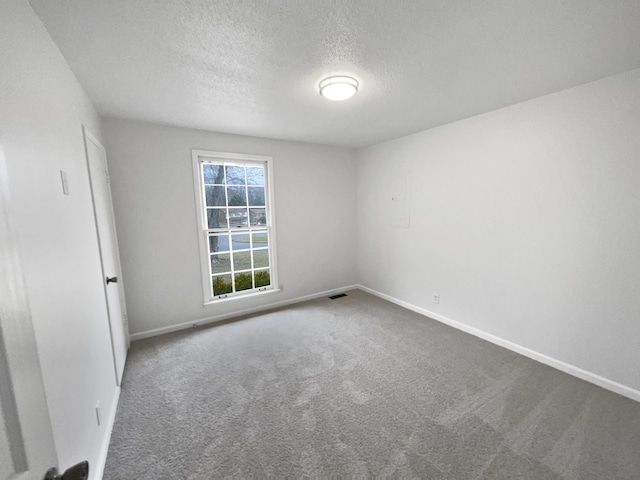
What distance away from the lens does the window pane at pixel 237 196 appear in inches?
138

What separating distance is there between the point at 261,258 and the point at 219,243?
672mm

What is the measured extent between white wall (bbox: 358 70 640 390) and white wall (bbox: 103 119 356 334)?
1385mm

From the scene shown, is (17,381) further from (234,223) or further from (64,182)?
(234,223)

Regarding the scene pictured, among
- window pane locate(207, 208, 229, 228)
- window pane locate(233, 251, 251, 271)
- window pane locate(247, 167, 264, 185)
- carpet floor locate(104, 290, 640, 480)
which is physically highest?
window pane locate(247, 167, 264, 185)

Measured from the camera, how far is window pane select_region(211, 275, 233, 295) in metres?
3.69

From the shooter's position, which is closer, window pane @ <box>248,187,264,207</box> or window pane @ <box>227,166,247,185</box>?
window pane @ <box>227,166,247,185</box>

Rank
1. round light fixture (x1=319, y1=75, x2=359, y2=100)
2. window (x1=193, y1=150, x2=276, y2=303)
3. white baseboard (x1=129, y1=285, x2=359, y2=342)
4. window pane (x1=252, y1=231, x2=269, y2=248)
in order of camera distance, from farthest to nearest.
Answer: window pane (x1=252, y1=231, x2=269, y2=248) → window (x1=193, y1=150, x2=276, y2=303) → white baseboard (x1=129, y1=285, x2=359, y2=342) → round light fixture (x1=319, y1=75, x2=359, y2=100)

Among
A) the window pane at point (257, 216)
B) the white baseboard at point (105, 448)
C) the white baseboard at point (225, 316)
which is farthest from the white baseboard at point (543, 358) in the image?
the white baseboard at point (105, 448)

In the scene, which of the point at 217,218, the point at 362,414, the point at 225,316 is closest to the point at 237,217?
the point at 217,218

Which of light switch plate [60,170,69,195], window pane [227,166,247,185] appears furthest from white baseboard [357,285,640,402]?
light switch plate [60,170,69,195]

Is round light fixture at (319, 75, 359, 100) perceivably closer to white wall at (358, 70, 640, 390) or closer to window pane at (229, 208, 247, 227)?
white wall at (358, 70, 640, 390)

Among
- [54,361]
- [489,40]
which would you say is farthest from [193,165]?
[489,40]

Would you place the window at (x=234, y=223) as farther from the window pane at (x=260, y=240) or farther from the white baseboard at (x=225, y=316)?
the white baseboard at (x=225, y=316)

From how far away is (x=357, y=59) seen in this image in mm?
1737
